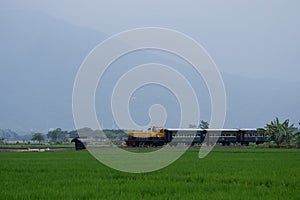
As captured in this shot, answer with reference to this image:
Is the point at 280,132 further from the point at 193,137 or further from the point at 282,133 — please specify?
the point at 193,137

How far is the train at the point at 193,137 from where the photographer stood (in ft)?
163

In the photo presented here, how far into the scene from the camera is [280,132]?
48.1m

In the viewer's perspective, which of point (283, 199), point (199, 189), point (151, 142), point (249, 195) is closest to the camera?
point (283, 199)

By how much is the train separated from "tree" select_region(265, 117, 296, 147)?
5.97 feet

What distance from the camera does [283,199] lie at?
30.2 feet

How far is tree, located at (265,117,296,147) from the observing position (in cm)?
4819

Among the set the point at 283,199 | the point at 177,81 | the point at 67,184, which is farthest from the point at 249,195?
the point at 177,81

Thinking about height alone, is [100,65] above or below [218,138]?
above

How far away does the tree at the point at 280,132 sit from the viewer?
48188 mm

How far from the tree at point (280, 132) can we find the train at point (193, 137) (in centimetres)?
182

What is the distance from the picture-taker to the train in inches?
1955

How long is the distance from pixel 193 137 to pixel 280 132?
29.2 ft

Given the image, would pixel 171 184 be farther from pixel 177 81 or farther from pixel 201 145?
pixel 201 145

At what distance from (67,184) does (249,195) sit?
15.3 feet
